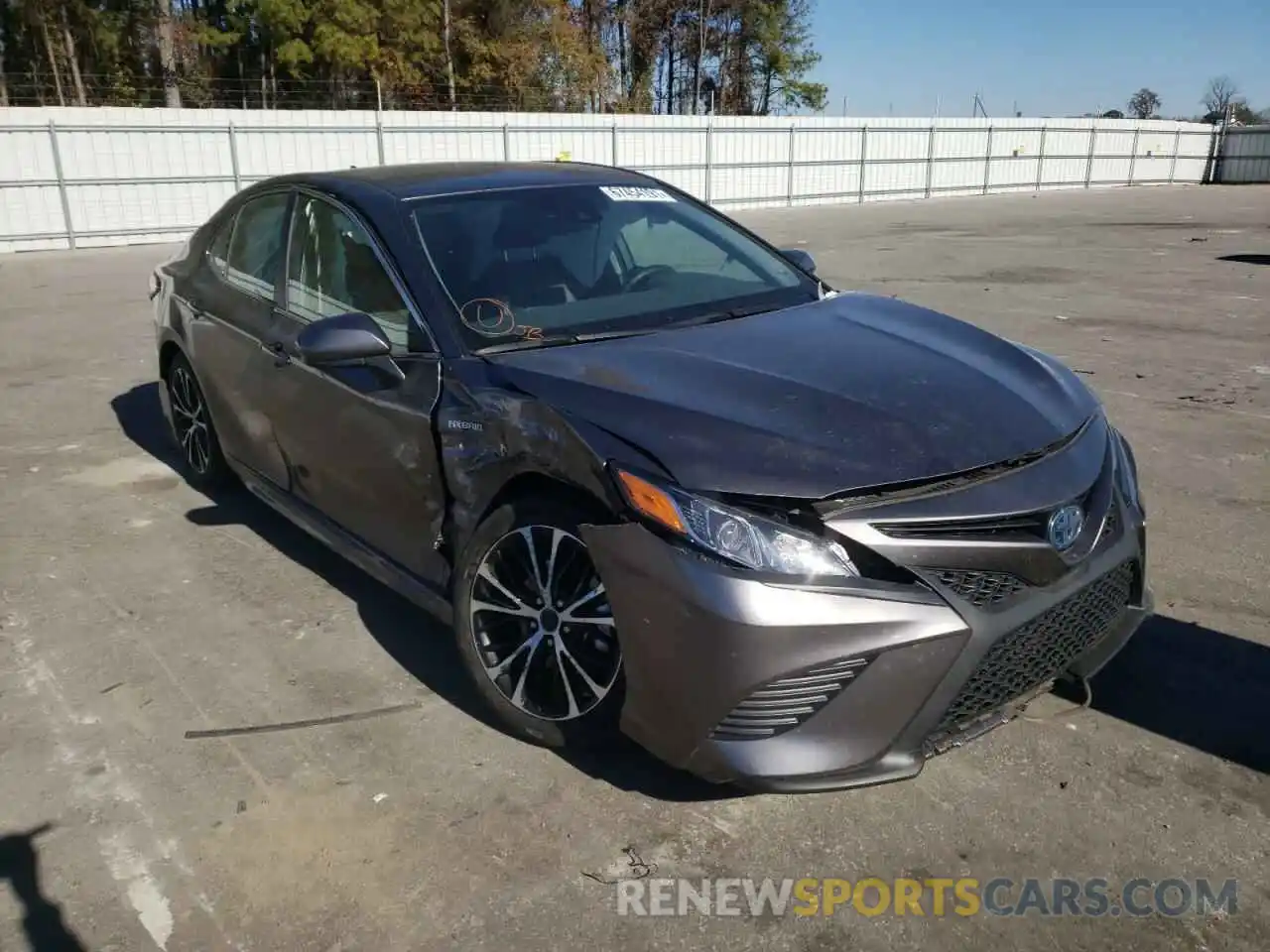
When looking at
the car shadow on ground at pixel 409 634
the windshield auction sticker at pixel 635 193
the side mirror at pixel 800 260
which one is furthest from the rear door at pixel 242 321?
the side mirror at pixel 800 260

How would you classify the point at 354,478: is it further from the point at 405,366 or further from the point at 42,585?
the point at 42,585

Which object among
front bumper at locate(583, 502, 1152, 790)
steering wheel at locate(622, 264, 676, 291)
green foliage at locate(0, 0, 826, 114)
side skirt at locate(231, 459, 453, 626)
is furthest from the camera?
green foliage at locate(0, 0, 826, 114)

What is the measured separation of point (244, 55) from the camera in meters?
37.2

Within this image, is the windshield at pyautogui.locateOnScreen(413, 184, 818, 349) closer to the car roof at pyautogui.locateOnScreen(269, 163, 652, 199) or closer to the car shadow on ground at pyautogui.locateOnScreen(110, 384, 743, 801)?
the car roof at pyautogui.locateOnScreen(269, 163, 652, 199)

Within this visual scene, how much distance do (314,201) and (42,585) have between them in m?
1.90

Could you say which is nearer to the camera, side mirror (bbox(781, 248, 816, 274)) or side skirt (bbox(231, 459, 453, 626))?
side skirt (bbox(231, 459, 453, 626))

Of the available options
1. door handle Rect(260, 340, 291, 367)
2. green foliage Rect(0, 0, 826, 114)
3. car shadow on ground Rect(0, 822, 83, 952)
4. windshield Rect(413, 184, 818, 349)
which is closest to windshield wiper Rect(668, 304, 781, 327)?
windshield Rect(413, 184, 818, 349)

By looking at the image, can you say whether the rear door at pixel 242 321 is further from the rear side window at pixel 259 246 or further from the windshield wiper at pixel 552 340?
the windshield wiper at pixel 552 340

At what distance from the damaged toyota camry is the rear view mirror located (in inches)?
0.4

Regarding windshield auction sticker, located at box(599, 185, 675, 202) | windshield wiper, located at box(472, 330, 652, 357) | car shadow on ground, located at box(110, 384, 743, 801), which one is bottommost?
car shadow on ground, located at box(110, 384, 743, 801)

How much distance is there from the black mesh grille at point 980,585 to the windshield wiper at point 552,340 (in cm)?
132

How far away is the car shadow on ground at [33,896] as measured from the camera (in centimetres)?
226

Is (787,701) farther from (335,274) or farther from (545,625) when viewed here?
(335,274)

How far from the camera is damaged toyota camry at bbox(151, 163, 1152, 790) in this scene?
229 cm
